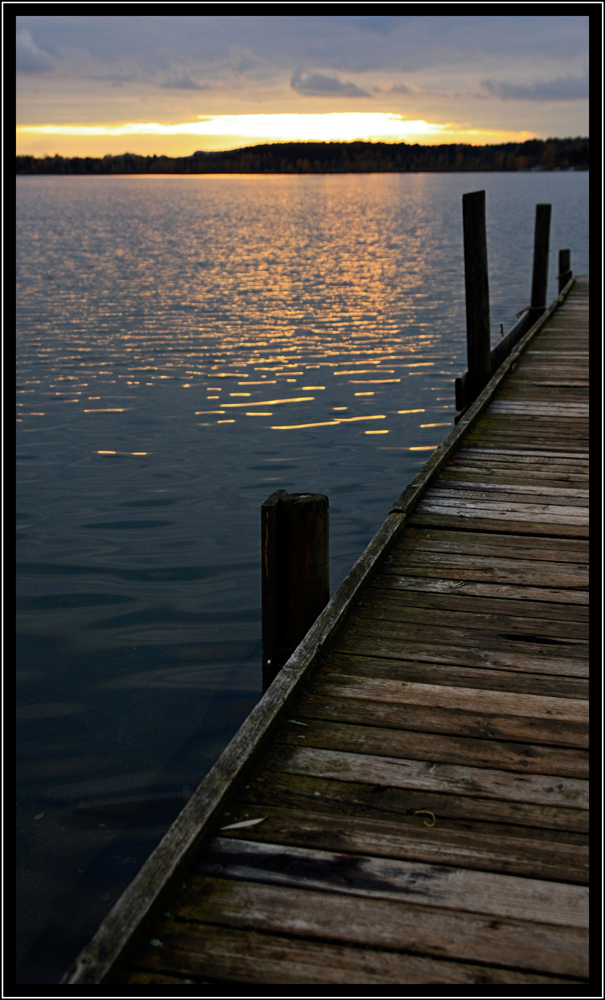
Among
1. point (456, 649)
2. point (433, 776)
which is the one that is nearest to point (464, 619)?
point (456, 649)

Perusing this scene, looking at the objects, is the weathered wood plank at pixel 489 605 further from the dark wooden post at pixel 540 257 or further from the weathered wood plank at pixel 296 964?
the dark wooden post at pixel 540 257

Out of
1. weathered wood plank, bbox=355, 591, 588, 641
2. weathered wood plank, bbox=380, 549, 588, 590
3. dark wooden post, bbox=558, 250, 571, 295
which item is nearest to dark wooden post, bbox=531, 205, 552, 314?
dark wooden post, bbox=558, 250, 571, 295

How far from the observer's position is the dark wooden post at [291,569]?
4.25 meters

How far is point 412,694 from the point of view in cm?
334

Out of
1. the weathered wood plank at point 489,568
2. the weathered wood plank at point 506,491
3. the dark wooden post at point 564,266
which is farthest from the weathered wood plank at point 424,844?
the dark wooden post at point 564,266

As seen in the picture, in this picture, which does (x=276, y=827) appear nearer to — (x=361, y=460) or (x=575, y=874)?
(x=575, y=874)

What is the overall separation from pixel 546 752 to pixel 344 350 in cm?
1482

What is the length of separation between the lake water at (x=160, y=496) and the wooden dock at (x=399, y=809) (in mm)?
1445

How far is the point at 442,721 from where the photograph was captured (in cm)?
316

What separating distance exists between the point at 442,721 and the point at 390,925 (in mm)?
1045

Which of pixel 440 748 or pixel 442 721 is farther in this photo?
pixel 442 721

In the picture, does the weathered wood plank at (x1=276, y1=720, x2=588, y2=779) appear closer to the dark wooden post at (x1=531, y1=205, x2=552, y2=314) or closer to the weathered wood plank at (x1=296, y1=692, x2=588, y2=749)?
the weathered wood plank at (x1=296, y1=692, x2=588, y2=749)

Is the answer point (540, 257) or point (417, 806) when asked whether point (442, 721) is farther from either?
point (540, 257)
